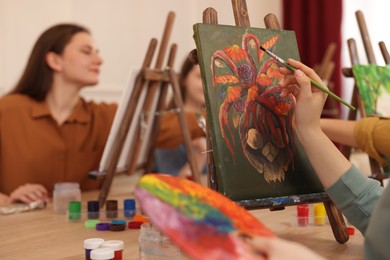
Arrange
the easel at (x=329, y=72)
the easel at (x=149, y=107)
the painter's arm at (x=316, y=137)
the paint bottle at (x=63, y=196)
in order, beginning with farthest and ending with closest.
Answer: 1. the easel at (x=329, y=72)
2. the easel at (x=149, y=107)
3. the paint bottle at (x=63, y=196)
4. the painter's arm at (x=316, y=137)

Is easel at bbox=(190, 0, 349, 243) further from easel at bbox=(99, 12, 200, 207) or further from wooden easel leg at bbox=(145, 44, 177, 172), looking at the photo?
wooden easel leg at bbox=(145, 44, 177, 172)

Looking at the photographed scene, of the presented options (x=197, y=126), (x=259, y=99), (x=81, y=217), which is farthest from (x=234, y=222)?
(x=197, y=126)

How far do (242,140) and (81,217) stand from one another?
780 mm

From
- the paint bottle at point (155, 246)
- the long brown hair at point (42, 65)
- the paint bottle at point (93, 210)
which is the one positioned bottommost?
the paint bottle at point (93, 210)

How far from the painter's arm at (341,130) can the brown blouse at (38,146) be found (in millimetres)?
1277

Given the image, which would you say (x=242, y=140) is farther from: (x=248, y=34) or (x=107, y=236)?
(x=107, y=236)

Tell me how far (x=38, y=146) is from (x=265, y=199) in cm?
159

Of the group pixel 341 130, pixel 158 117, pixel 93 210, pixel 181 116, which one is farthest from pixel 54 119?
pixel 341 130

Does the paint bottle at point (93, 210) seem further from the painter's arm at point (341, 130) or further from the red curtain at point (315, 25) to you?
the red curtain at point (315, 25)

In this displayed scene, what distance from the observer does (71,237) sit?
1479mm

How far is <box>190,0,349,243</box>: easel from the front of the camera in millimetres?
1222

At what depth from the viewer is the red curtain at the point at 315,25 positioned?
13.5 feet

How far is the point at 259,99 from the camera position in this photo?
130cm

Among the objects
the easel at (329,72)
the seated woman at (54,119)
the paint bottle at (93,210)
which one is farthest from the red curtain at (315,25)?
the paint bottle at (93,210)
